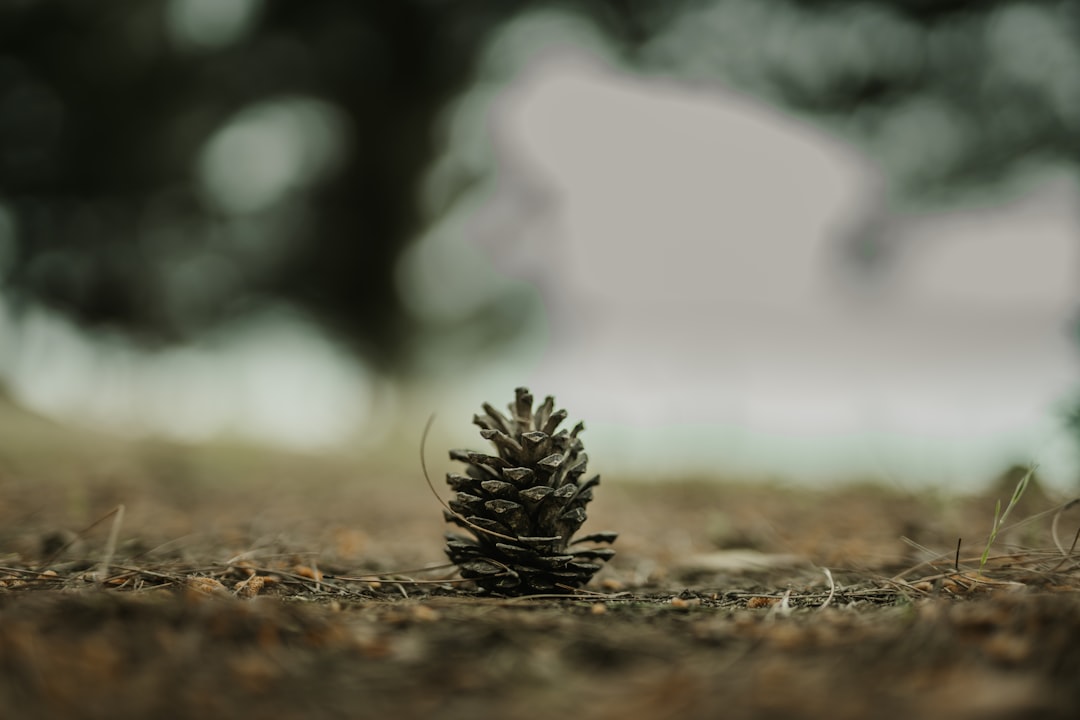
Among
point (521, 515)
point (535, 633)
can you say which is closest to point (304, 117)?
point (521, 515)

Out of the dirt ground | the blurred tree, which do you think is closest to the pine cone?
the dirt ground

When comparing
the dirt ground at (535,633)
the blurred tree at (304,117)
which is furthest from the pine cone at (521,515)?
the blurred tree at (304,117)

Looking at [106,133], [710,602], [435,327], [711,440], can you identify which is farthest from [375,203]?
[710,602]

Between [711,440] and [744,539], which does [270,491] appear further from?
[711,440]

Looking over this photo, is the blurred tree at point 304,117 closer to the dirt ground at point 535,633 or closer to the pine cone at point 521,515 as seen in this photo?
the dirt ground at point 535,633

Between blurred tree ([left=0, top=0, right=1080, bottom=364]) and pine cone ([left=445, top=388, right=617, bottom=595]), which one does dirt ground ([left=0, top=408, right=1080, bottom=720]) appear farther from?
blurred tree ([left=0, top=0, right=1080, bottom=364])
